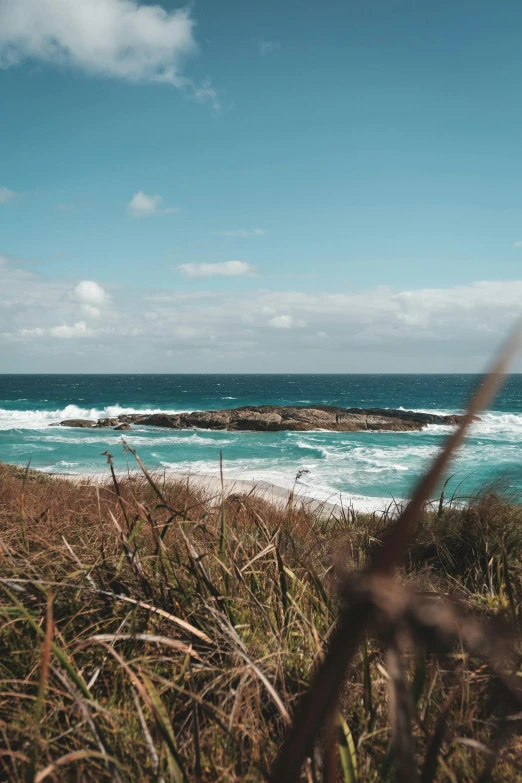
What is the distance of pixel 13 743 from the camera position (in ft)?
5.20

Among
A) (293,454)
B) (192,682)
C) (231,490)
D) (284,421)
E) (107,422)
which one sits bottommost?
(293,454)

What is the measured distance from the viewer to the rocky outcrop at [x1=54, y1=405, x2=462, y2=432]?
37969 millimetres

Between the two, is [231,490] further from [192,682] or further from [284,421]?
[284,421]

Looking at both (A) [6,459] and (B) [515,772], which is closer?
(B) [515,772]

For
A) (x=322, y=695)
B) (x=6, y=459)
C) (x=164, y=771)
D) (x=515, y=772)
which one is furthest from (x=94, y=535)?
(x=6, y=459)

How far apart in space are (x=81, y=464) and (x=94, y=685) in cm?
2183

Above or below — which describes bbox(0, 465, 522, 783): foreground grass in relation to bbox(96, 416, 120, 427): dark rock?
above

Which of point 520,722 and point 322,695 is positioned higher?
point 322,695

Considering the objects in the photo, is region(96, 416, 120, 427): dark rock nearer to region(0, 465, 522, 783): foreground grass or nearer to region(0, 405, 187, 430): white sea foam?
region(0, 405, 187, 430): white sea foam

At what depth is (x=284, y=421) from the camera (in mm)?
38906

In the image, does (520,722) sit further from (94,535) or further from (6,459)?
(6,459)

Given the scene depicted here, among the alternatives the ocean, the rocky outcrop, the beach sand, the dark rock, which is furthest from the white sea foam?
the beach sand

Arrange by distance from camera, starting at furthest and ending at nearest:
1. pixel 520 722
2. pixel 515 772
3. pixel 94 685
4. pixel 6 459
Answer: pixel 6 459 < pixel 94 685 < pixel 515 772 < pixel 520 722

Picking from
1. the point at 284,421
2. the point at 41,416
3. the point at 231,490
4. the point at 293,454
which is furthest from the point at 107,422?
the point at 231,490
